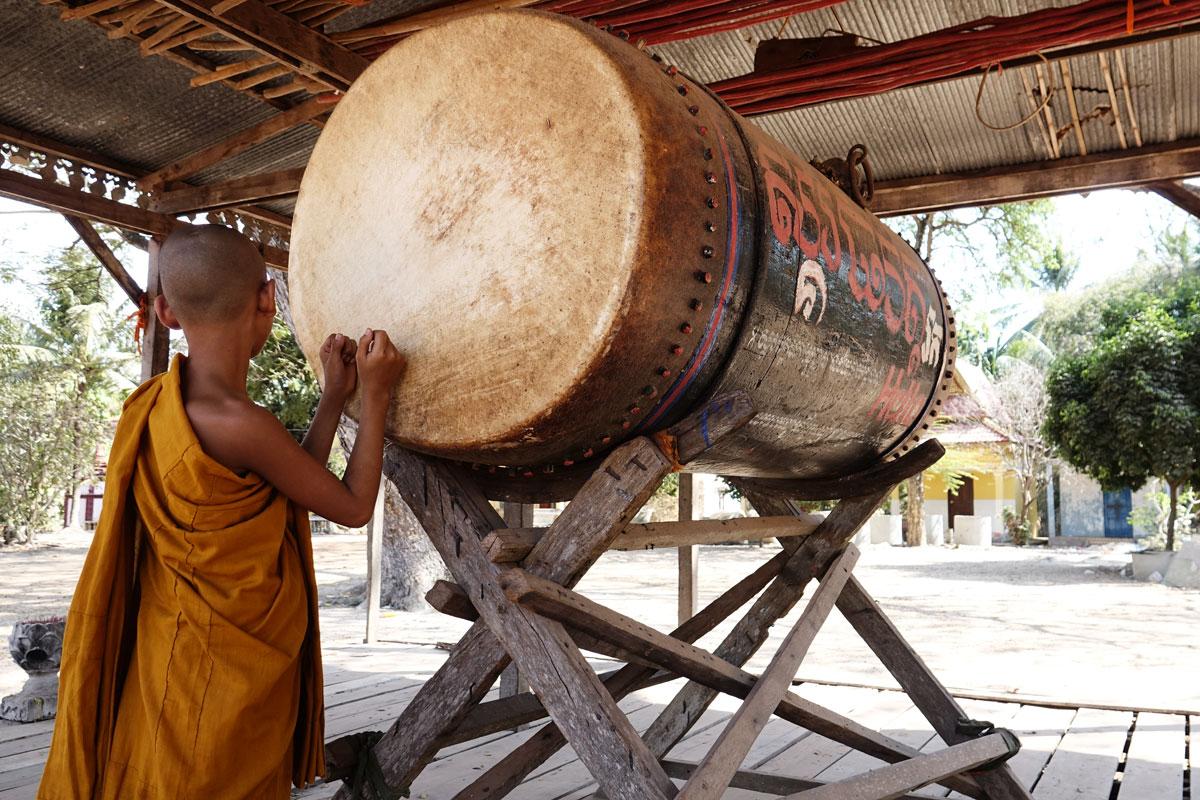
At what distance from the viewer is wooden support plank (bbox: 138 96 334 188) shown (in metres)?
3.85

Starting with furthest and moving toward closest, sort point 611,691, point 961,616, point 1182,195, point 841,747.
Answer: point 961,616 < point 1182,195 < point 841,747 < point 611,691

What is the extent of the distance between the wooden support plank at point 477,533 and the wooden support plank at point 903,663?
1361 mm

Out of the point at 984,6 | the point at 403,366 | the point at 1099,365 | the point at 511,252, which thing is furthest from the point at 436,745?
the point at 1099,365

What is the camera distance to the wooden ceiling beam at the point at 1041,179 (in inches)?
149

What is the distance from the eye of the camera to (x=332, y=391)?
1866mm

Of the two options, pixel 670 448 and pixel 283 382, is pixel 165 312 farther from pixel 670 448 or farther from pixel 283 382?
pixel 283 382

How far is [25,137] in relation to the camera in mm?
4012

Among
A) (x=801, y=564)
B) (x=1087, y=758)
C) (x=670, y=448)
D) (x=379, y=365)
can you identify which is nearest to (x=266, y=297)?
(x=379, y=365)

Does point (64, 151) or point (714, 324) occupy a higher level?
point (64, 151)

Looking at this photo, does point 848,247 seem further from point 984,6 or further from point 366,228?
point 984,6

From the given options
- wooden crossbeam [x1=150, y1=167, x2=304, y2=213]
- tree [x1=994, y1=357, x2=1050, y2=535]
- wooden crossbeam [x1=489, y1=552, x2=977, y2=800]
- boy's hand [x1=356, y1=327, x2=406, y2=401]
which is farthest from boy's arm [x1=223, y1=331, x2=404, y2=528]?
tree [x1=994, y1=357, x2=1050, y2=535]

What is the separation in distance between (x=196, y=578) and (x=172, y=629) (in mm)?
95

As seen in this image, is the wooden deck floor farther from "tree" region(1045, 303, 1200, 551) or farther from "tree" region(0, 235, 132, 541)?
"tree" region(0, 235, 132, 541)

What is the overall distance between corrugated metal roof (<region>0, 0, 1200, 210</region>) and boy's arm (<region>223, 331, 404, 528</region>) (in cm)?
201
